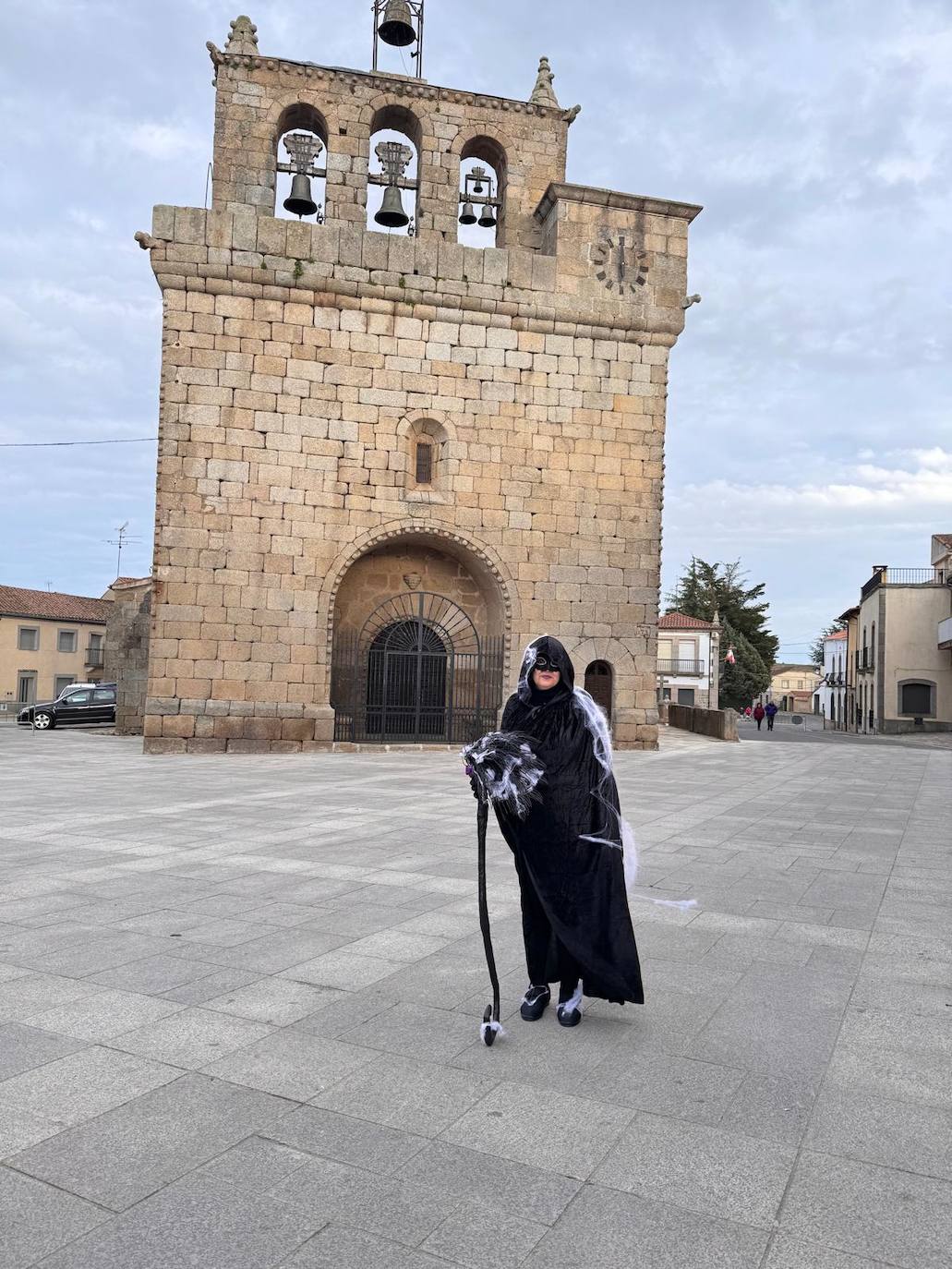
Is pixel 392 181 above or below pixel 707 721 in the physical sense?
above

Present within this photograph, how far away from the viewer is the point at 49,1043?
10.6ft

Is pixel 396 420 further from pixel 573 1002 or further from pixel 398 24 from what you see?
pixel 573 1002

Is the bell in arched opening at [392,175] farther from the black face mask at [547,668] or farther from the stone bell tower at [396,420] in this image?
the black face mask at [547,668]

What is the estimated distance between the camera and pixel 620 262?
17.0 metres

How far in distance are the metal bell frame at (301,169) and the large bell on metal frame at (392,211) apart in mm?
1178

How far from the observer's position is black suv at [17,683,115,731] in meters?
24.4

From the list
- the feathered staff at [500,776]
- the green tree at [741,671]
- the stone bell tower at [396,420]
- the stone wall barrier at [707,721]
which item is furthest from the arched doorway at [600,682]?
the green tree at [741,671]

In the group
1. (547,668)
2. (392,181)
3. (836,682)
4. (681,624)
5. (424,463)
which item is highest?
(392,181)

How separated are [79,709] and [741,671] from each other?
37160mm


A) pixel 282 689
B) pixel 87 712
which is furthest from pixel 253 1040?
pixel 87 712

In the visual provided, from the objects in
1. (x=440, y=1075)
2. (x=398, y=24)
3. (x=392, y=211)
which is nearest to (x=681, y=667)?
(x=392, y=211)

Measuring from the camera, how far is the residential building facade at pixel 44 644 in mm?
42625

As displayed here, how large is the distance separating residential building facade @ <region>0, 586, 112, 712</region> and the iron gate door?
27.9 metres

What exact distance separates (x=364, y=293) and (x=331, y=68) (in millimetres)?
4336
